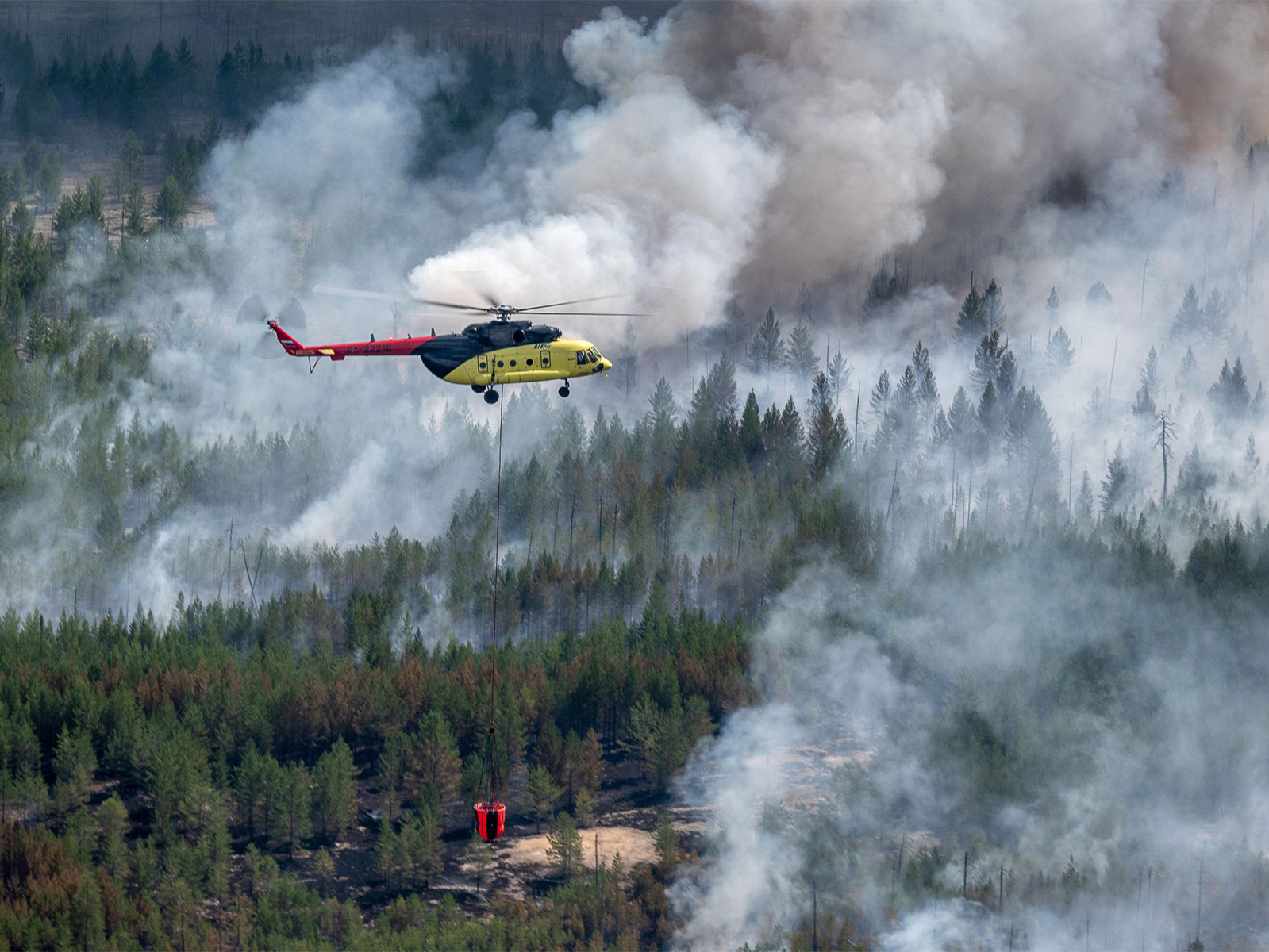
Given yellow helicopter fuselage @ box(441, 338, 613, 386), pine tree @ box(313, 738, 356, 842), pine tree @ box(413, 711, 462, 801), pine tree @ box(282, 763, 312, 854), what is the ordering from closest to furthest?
yellow helicopter fuselage @ box(441, 338, 613, 386) < pine tree @ box(282, 763, 312, 854) < pine tree @ box(313, 738, 356, 842) < pine tree @ box(413, 711, 462, 801)

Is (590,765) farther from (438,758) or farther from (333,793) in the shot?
(333,793)

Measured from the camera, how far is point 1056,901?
191 metres

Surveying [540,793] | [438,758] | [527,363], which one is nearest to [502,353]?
[527,363]

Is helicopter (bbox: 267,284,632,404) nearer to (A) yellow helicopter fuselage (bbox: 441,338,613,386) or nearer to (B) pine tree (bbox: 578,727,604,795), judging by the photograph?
(A) yellow helicopter fuselage (bbox: 441,338,613,386)

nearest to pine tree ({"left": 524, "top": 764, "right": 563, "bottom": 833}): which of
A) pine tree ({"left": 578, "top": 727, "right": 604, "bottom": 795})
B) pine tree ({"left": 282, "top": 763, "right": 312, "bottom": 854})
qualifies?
pine tree ({"left": 578, "top": 727, "right": 604, "bottom": 795})

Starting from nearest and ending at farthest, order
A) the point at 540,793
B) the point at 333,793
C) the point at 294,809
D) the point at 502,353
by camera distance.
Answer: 1. the point at 502,353
2. the point at 294,809
3. the point at 333,793
4. the point at 540,793

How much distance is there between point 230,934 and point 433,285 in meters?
63.9

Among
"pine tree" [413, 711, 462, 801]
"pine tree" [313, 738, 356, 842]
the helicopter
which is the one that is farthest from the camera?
"pine tree" [413, 711, 462, 801]

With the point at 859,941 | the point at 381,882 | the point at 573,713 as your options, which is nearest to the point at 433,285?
the point at 573,713

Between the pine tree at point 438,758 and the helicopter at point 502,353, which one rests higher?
the helicopter at point 502,353

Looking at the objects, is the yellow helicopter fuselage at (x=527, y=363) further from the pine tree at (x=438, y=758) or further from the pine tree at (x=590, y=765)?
the pine tree at (x=590, y=765)

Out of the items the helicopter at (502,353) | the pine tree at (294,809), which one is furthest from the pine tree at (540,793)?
the helicopter at (502,353)

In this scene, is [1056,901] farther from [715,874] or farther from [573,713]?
[573,713]

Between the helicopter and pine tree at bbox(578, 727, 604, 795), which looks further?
pine tree at bbox(578, 727, 604, 795)
